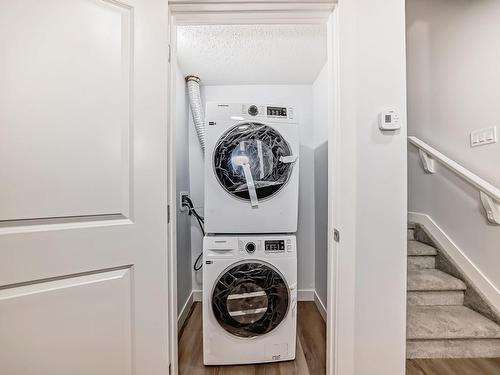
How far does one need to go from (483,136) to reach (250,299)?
6.95ft

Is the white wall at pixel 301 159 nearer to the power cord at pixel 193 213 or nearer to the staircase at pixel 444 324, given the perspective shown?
the power cord at pixel 193 213

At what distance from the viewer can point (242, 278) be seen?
4.43 feet

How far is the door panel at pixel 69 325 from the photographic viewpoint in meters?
0.79

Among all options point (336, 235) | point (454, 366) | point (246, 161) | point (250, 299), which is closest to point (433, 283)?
point (454, 366)

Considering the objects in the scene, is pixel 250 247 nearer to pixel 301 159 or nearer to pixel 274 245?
pixel 274 245

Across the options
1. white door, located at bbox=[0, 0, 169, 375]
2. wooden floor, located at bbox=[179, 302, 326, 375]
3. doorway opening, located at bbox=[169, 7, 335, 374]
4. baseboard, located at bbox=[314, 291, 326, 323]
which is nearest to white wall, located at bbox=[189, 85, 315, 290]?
doorway opening, located at bbox=[169, 7, 335, 374]

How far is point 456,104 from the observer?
186cm

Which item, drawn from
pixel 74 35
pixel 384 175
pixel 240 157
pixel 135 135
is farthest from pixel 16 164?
pixel 384 175

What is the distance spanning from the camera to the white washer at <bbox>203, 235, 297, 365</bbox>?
134 centimetres

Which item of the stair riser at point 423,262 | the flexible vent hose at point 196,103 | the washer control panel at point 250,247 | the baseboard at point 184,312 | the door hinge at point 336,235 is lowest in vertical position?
the baseboard at point 184,312

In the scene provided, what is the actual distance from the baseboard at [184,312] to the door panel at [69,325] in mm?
767

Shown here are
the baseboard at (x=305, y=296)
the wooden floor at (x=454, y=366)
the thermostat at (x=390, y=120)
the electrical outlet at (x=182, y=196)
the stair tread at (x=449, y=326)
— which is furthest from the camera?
the baseboard at (x=305, y=296)

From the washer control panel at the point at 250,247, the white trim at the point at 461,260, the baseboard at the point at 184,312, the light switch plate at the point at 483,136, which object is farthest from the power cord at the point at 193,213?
the light switch plate at the point at 483,136

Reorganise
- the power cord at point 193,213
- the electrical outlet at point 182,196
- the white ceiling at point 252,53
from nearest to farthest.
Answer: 1. the white ceiling at point 252,53
2. the electrical outlet at point 182,196
3. the power cord at point 193,213
